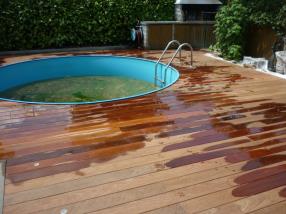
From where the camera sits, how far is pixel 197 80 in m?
5.44

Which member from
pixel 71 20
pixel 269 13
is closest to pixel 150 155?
pixel 269 13

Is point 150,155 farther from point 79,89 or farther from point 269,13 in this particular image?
point 269,13

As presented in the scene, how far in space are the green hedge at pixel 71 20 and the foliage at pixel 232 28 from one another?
2509mm

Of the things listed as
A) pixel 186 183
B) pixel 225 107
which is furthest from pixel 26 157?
pixel 225 107

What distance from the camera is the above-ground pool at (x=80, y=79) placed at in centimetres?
561

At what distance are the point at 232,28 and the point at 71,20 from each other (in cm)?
409

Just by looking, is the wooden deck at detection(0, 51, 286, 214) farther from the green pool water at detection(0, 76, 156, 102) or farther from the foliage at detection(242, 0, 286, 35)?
the foliage at detection(242, 0, 286, 35)

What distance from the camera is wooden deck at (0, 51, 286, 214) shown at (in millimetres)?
2172

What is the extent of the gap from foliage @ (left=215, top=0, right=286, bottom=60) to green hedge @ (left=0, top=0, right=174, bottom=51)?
255 cm

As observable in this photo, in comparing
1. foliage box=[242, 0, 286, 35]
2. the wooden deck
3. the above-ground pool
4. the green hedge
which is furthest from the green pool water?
foliage box=[242, 0, 286, 35]

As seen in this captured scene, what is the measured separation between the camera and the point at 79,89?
605 centimetres

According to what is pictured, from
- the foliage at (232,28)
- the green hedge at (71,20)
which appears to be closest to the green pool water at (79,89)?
the green hedge at (71,20)

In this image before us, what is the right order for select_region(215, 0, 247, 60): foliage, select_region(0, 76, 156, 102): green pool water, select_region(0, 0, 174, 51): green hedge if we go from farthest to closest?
select_region(0, 0, 174, 51): green hedge → select_region(215, 0, 247, 60): foliage → select_region(0, 76, 156, 102): green pool water

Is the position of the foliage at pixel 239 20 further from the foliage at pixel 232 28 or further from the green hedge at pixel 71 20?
the green hedge at pixel 71 20
